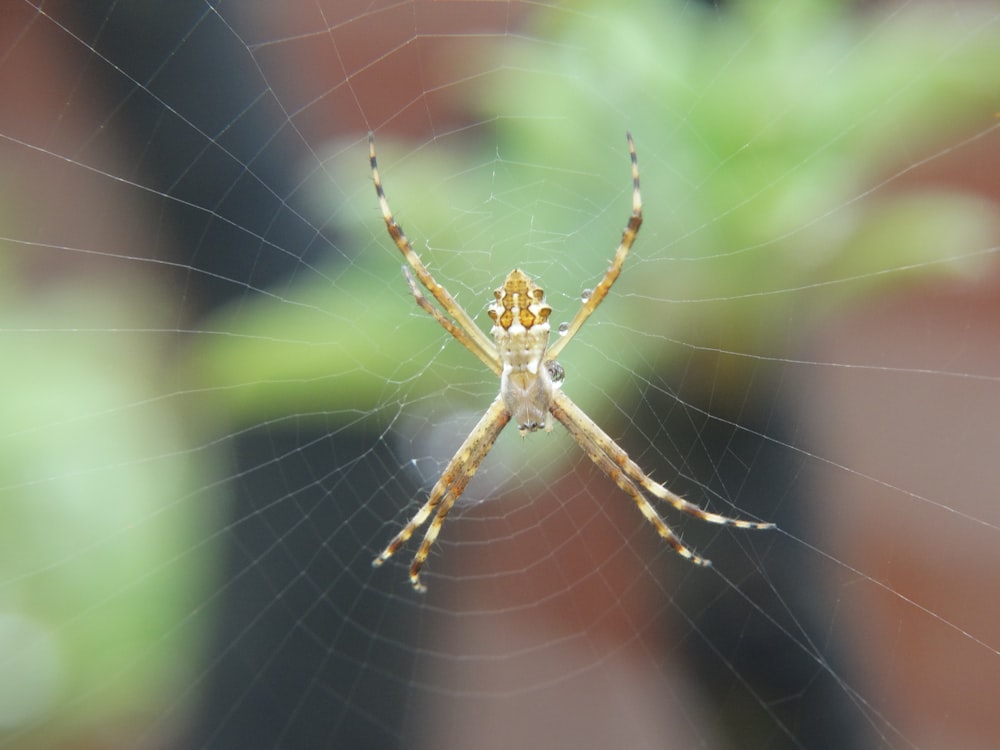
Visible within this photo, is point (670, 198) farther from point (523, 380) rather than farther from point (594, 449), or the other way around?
point (594, 449)

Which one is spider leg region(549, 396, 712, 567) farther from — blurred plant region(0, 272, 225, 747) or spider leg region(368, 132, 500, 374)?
blurred plant region(0, 272, 225, 747)

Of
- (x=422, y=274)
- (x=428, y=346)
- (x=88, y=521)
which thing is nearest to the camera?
(x=88, y=521)

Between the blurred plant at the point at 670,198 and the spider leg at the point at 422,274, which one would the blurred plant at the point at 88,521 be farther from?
the spider leg at the point at 422,274

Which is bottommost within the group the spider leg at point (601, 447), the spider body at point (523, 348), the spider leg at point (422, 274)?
the spider leg at point (601, 447)

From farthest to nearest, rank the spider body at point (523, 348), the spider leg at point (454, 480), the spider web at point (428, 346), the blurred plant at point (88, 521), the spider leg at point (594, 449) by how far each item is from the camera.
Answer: the spider leg at point (454, 480) → the spider leg at point (594, 449) → the spider body at point (523, 348) → the spider web at point (428, 346) → the blurred plant at point (88, 521)

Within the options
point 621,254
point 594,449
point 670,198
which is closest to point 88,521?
point 594,449

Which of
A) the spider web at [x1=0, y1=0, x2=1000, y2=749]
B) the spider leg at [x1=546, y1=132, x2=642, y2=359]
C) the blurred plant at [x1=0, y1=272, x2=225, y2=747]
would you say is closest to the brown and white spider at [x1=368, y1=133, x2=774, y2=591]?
the spider leg at [x1=546, y1=132, x2=642, y2=359]

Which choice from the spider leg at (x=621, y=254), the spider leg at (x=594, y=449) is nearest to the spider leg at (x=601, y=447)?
the spider leg at (x=594, y=449)
